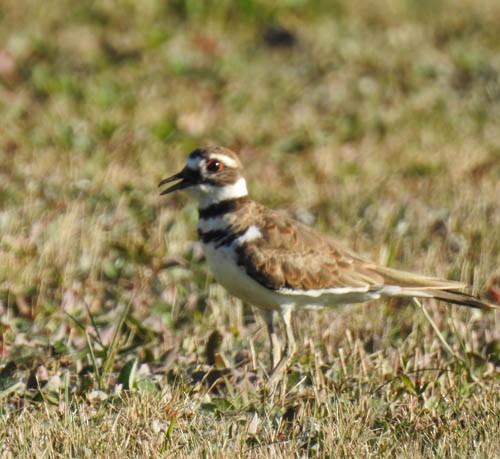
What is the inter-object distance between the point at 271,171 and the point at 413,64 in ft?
10.8

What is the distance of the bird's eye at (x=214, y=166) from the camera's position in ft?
20.3

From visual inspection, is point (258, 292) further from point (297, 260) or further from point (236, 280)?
point (297, 260)

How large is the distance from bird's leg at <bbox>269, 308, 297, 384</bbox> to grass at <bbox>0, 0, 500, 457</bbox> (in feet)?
0.31

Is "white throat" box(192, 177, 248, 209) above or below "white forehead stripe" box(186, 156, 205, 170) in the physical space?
below

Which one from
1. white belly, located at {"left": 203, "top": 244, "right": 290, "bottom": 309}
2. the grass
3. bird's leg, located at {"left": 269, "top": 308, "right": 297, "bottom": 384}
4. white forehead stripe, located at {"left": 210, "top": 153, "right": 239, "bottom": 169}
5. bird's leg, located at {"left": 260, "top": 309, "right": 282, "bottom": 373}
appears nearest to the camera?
the grass

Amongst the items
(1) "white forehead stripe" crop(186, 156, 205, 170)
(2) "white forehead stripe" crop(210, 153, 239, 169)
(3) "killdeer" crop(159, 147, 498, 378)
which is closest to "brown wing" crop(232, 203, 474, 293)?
(3) "killdeer" crop(159, 147, 498, 378)

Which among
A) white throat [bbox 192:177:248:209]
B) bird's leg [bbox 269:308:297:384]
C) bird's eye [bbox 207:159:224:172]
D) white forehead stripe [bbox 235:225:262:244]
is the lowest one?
bird's leg [bbox 269:308:297:384]

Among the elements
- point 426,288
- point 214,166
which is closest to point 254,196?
point 214,166

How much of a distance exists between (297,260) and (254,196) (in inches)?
104

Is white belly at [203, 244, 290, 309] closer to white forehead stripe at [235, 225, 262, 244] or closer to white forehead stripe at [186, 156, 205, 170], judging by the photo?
white forehead stripe at [235, 225, 262, 244]

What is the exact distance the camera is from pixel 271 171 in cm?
923

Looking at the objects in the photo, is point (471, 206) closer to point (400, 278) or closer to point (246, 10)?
point (400, 278)

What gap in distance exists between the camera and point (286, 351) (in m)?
5.95

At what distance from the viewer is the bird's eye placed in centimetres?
619
